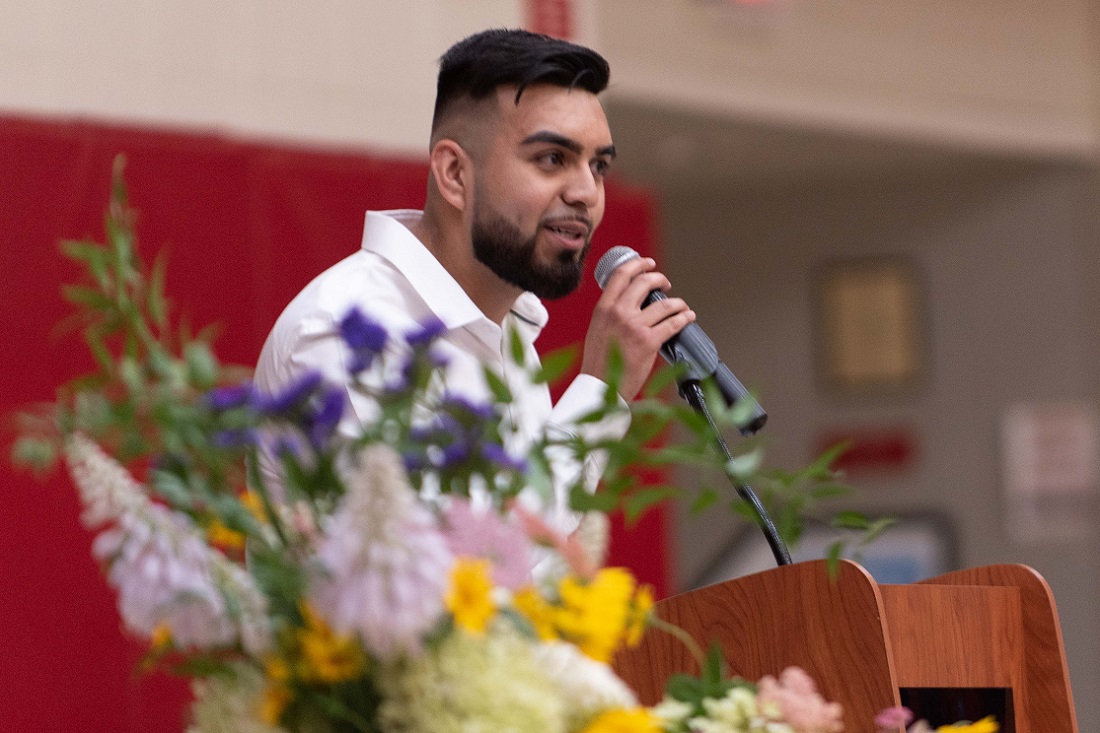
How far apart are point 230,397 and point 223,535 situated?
3.0 inches

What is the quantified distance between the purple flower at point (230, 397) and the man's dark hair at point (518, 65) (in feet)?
3.50

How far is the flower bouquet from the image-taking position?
2.72 ft

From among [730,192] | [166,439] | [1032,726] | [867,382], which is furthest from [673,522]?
[166,439]

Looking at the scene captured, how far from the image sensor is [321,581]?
0.84m

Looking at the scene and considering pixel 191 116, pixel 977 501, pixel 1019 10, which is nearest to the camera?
pixel 191 116

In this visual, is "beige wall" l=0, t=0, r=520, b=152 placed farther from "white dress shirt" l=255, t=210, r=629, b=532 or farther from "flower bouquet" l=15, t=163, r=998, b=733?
"flower bouquet" l=15, t=163, r=998, b=733

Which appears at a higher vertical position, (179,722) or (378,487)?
(378,487)

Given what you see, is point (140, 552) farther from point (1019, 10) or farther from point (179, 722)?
point (1019, 10)

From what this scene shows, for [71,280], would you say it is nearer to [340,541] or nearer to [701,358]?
[701,358]

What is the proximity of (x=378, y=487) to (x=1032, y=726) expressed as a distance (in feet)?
3.10

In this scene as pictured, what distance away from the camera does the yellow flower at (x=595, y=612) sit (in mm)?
884

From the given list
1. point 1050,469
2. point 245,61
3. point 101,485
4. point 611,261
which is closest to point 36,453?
point 101,485

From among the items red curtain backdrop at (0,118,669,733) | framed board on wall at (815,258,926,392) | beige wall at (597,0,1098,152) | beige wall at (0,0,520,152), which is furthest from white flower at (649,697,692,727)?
framed board on wall at (815,258,926,392)

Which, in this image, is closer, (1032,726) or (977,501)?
(1032,726)
